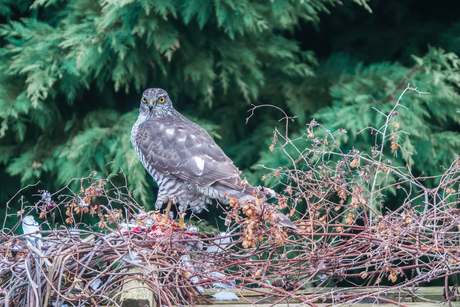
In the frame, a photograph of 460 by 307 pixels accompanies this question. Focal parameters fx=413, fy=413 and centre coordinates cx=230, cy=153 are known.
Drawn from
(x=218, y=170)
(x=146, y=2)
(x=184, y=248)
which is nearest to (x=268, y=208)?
(x=184, y=248)

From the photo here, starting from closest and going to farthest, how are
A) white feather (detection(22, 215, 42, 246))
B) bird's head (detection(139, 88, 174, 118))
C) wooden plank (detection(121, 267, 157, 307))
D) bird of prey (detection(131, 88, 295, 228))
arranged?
wooden plank (detection(121, 267, 157, 307))
white feather (detection(22, 215, 42, 246))
bird of prey (detection(131, 88, 295, 228))
bird's head (detection(139, 88, 174, 118))

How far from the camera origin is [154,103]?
8.38 feet

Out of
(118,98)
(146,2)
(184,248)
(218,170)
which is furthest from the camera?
(118,98)

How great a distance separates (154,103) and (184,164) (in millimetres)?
573

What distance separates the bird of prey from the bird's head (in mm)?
121

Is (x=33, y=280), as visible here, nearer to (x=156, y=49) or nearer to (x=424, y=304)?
(x=424, y=304)

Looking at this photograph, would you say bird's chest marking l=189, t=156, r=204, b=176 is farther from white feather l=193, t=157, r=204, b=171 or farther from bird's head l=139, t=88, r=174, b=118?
bird's head l=139, t=88, r=174, b=118

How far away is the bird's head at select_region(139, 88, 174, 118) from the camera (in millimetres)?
2562

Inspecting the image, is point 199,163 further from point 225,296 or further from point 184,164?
point 225,296

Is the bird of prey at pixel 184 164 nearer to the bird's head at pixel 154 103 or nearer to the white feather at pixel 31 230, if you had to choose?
the bird's head at pixel 154 103

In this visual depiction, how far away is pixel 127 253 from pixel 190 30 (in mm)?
2383

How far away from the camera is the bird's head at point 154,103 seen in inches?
101

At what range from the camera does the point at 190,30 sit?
3.29m

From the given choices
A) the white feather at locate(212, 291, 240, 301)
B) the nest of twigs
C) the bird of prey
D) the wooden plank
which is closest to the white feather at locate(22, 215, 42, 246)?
the nest of twigs
